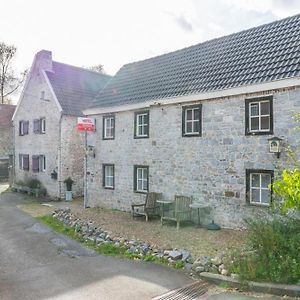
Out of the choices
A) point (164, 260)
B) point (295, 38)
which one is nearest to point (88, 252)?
point (164, 260)

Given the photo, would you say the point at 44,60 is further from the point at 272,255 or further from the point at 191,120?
the point at 272,255

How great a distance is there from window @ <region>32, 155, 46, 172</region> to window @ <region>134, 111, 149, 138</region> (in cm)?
1037

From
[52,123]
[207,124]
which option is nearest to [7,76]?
[52,123]

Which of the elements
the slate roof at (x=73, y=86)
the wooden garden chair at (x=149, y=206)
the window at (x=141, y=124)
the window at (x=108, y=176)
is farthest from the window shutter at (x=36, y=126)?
the wooden garden chair at (x=149, y=206)

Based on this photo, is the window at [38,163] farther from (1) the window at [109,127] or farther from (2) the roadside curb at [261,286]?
(2) the roadside curb at [261,286]

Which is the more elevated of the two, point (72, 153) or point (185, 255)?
point (72, 153)

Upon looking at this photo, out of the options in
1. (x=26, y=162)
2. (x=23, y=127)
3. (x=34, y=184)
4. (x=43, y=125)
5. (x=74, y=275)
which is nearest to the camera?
(x=74, y=275)

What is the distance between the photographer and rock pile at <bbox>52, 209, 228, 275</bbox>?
805cm

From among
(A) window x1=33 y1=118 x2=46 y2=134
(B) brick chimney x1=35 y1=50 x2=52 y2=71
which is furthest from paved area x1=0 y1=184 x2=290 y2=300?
(B) brick chimney x1=35 y1=50 x2=52 y2=71

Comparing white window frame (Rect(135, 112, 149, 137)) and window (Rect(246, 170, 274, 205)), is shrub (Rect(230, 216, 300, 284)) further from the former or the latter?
white window frame (Rect(135, 112, 149, 137))

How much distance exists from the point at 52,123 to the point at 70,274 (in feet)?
51.4

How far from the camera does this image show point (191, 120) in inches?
525

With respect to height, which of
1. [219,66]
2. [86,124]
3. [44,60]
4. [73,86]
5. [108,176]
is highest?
[44,60]

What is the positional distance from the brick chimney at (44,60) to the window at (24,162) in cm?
684
